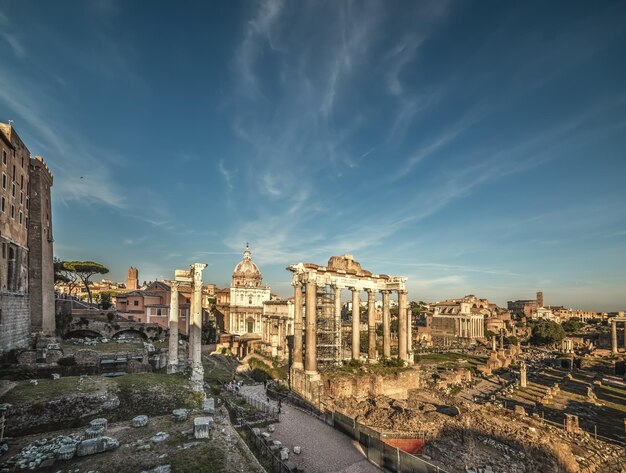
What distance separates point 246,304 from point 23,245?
34562mm

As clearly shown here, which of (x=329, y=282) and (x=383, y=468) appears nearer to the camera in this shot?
(x=383, y=468)

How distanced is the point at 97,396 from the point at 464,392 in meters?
31.5

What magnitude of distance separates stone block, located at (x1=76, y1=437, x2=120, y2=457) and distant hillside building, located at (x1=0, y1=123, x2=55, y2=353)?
17.1 meters

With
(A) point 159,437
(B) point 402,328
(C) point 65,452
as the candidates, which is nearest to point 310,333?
(B) point 402,328

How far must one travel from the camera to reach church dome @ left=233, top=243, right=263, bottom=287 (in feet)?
204

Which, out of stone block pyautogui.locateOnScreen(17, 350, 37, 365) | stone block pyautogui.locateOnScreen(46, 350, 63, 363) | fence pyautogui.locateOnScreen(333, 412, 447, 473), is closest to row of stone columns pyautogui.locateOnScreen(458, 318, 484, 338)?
fence pyautogui.locateOnScreen(333, 412, 447, 473)

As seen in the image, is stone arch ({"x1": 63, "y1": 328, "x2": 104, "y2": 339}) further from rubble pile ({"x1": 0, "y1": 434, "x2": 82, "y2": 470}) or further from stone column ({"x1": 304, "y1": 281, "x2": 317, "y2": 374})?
rubble pile ({"x1": 0, "y1": 434, "x2": 82, "y2": 470})

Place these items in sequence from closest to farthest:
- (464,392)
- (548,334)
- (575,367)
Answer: (464,392) → (575,367) → (548,334)

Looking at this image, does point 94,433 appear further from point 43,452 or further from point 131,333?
point 131,333

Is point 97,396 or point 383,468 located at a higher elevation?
point 97,396

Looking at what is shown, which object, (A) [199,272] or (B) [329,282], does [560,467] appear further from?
(A) [199,272]

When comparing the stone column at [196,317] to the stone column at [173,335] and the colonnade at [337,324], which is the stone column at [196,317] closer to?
the stone column at [173,335]

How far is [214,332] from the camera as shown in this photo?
55375mm

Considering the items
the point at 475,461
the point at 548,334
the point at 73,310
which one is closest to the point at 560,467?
the point at 475,461
